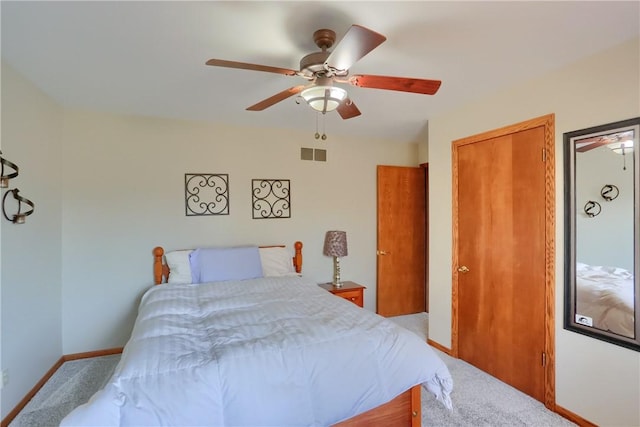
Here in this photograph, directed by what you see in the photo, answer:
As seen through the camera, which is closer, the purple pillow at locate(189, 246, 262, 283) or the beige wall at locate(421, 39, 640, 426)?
the beige wall at locate(421, 39, 640, 426)

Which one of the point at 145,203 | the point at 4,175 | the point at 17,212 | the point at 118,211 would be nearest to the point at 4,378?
the point at 17,212

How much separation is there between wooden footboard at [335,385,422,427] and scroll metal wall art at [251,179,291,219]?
2.40 meters

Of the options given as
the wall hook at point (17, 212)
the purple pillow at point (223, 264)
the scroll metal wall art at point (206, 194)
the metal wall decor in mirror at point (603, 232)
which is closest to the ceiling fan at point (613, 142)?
the metal wall decor in mirror at point (603, 232)

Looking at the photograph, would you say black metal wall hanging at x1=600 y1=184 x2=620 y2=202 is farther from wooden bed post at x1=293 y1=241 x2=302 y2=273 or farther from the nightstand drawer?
wooden bed post at x1=293 y1=241 x2=302 y2=273

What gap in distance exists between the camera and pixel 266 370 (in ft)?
5.04

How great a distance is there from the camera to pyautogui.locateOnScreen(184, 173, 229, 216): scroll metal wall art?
343 cm

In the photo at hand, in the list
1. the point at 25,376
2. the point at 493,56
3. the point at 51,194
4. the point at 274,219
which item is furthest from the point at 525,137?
the point at 25,376

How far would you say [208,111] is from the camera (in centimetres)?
315

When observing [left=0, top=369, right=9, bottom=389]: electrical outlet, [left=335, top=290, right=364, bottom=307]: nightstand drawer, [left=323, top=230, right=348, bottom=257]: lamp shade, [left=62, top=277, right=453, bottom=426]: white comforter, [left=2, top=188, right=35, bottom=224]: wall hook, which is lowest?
[left=0, top=369, right=9, bottom=389]: electrical outlet

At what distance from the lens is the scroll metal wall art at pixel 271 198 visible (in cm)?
370

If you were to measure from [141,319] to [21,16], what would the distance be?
5.89 feet

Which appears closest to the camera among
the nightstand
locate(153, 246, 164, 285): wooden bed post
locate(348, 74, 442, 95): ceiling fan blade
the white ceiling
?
the white ceiling

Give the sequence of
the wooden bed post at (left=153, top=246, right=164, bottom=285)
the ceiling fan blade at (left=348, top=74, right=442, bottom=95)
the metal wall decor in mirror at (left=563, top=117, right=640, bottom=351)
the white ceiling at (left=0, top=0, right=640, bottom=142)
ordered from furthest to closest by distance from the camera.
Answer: the wooden bed post at (left=153, top=246, right=164, bottom=285), the metal wall decor in mirror at (left=563, top=117, right=640, bottom=351), the ceiling fan blade at (left=348, top=74, right=442, bottom=95), the white ceiling at (left=0, top=0, right=640, bottom=142)

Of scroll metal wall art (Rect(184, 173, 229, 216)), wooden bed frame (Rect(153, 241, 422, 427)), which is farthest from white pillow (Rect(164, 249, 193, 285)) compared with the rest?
wooden bed frame (Rect(153, 241, 422, 427))
